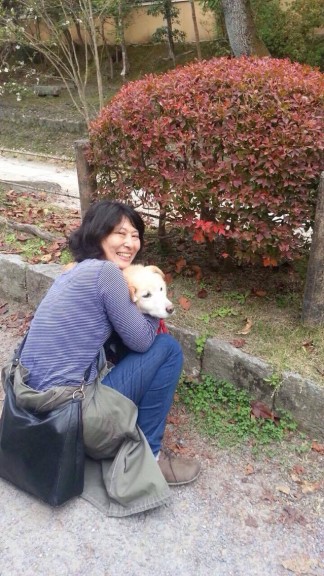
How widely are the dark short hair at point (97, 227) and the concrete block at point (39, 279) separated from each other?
1.34m

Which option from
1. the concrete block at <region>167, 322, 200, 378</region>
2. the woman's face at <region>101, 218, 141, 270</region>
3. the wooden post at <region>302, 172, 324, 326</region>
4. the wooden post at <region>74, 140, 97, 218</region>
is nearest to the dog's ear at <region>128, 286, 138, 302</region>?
the woman's face at <region>101, 218, 141, 270</region>

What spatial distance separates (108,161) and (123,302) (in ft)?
5.17

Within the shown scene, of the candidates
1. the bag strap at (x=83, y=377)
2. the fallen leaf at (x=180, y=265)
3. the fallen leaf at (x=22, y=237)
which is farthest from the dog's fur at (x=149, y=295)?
the fallen leaf at (x=22, y=237)

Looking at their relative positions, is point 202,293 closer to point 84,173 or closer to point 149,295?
point 149,295

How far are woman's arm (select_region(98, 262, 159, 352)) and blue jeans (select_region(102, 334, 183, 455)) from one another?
87 millimetres

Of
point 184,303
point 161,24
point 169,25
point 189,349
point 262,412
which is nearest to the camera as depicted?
point 262,412

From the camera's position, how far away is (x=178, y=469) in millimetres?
2715

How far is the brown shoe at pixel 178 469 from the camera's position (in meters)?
2.68

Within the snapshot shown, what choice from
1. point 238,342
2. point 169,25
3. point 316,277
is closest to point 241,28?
point 169,25

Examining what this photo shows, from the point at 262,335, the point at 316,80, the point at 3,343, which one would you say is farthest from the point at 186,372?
the point at 316,80

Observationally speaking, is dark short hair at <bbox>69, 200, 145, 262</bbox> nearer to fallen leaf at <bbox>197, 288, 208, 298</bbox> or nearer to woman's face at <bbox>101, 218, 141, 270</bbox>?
woman's face at <bbox>101, 218, 141, 270</bbox>

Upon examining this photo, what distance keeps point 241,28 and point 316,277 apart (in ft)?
24.6

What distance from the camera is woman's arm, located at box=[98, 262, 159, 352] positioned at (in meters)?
2.43

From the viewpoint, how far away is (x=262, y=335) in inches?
128
